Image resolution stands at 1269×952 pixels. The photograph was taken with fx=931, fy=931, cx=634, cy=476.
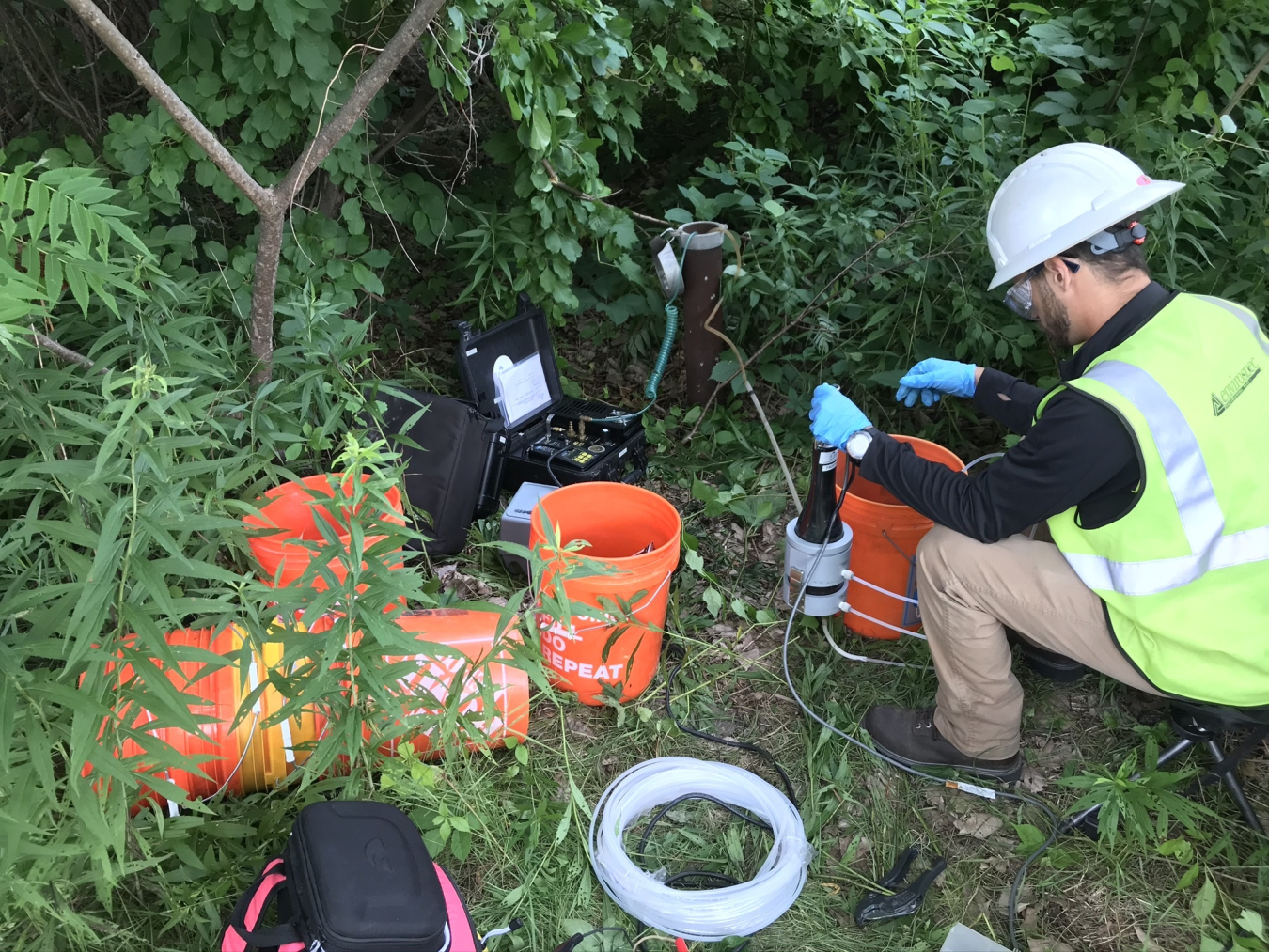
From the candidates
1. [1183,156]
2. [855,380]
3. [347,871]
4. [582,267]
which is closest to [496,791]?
[347,871]

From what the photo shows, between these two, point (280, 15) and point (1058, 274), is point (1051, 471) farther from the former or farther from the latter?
point (280, 15)

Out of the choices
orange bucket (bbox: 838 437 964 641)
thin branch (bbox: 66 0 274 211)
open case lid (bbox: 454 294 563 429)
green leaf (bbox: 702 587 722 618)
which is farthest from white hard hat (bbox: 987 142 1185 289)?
thin branch (bbox: 66 0 274 211)

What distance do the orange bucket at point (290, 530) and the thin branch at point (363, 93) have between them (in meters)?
0.74

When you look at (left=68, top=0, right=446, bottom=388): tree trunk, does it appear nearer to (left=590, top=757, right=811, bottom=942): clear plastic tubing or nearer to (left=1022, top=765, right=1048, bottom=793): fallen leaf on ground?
(left=590, top=757, right=811, bottom=942): clear plastic tubing

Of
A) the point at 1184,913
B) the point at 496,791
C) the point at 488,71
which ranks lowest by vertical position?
the point at 1184,913

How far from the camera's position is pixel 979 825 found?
2.33 m

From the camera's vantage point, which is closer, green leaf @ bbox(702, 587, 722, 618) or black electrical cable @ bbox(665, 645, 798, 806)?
black electrical cable @ bbox(665, 645, 798, 806)

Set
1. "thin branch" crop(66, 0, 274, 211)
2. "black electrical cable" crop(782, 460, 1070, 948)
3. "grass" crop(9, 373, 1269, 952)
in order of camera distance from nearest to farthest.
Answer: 1. "thin branch" crop(66, 0, 274, 211)
2. "grass" crop(9, 373, 1269, 952)
3. "black electrical cable" crop(782, 460, 1070, 948)

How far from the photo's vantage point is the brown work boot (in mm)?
2418

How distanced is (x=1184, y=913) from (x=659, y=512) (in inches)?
61.2

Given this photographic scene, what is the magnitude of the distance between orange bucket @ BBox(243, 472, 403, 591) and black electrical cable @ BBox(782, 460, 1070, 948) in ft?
3.74

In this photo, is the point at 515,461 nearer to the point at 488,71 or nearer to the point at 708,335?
the point at 708,335

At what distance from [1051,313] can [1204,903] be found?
4.55 feet

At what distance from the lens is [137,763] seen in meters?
1.61
